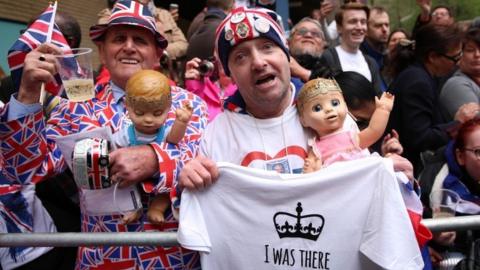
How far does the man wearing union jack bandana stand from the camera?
2.30 m

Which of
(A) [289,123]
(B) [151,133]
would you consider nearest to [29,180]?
(B) [151,133]

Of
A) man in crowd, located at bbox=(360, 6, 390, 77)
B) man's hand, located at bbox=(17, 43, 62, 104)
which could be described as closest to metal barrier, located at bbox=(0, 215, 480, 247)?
man's hand, located at bbox=(17, 43, 62, 104)

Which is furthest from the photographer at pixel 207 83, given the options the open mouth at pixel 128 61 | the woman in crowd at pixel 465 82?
the woman in crowd at pixel 465 82

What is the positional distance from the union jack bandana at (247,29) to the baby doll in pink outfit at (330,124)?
281 millimetres

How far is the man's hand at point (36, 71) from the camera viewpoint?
2.24 metres

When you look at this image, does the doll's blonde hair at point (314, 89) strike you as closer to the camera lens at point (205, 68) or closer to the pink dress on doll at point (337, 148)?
the pink dress on doll at point (337, 148)

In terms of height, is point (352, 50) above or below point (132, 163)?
above

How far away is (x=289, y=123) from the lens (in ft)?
7.88

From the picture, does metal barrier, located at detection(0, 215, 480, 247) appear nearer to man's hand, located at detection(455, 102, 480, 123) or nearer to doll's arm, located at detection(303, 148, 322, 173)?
doll's arm, located at detection(303, 148, 322, 173)

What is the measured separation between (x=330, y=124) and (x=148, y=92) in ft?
2.68

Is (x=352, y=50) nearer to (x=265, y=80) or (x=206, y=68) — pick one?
(x=206, y=68)

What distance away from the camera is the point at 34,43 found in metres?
2.48

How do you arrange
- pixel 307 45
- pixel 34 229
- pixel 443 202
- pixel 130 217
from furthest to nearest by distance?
1. pixel 307 45
2. pixel 443 202
3. pixel 34 229
4. pixel 130 217

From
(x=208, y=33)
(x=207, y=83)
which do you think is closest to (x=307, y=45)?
(x=208, y=33)
